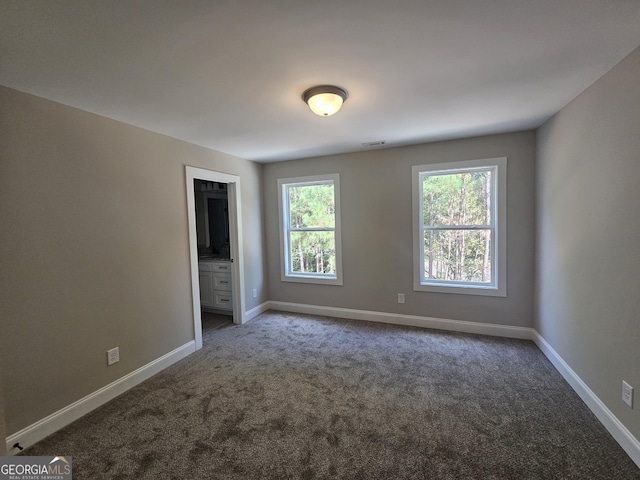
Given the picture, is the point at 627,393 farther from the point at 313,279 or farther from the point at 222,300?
the point at 222,300

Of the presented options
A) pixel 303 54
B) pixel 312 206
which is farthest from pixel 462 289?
pixel 303 54

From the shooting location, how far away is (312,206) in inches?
173

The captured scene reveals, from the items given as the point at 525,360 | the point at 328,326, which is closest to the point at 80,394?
the point at 328,326

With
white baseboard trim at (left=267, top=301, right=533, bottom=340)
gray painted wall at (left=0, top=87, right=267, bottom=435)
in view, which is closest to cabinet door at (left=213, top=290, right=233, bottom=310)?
white baseboard trim at (left=267, top=301, right=533, bottom=340)

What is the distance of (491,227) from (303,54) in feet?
9.58

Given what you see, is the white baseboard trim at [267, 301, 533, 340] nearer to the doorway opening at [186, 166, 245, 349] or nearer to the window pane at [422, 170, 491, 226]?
the doorway opening at [186, 166, 245, 349]

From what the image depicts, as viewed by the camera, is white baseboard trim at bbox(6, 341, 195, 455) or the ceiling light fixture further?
the ceiling light fixture

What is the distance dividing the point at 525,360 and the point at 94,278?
157 inches

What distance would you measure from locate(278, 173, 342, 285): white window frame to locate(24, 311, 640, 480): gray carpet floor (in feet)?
4.43

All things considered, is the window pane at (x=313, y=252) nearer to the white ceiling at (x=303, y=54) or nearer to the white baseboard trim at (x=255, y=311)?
the white baseboard trim at (x=255, y=311)

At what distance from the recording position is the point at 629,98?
5.56ft

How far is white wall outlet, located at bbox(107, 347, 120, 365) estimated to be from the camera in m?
2.39

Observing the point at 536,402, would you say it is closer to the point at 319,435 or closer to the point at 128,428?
the point at 319,435

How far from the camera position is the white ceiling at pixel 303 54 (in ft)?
4.16
